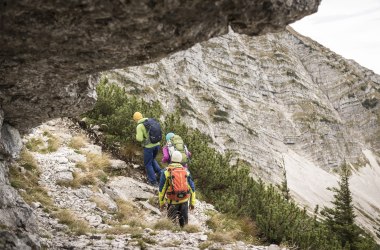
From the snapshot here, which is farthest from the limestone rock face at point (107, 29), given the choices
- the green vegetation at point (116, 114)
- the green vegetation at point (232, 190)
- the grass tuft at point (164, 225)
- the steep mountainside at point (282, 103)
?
the steep mountainside at point (282, 103)

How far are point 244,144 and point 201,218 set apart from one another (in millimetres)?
64225

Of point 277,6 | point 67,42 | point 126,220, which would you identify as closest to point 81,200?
point 126,220

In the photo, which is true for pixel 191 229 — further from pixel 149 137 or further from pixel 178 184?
pixel 149 137

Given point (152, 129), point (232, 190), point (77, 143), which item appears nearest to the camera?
point (152, 129)

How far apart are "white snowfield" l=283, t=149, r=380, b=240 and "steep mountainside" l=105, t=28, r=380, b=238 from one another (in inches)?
13.2

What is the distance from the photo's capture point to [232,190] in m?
14.5

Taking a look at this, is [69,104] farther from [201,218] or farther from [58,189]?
[201,218]

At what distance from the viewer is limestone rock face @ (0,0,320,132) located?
441 centimetres

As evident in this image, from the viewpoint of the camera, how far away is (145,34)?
16.3 ft

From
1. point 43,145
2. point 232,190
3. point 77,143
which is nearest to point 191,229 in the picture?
point 232,190

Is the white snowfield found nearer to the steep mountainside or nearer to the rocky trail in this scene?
the steep mountainside

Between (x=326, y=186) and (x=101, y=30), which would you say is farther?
(x=326, y=186)

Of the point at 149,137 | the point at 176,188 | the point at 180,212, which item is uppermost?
the point at 149,137

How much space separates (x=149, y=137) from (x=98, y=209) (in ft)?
10.3
